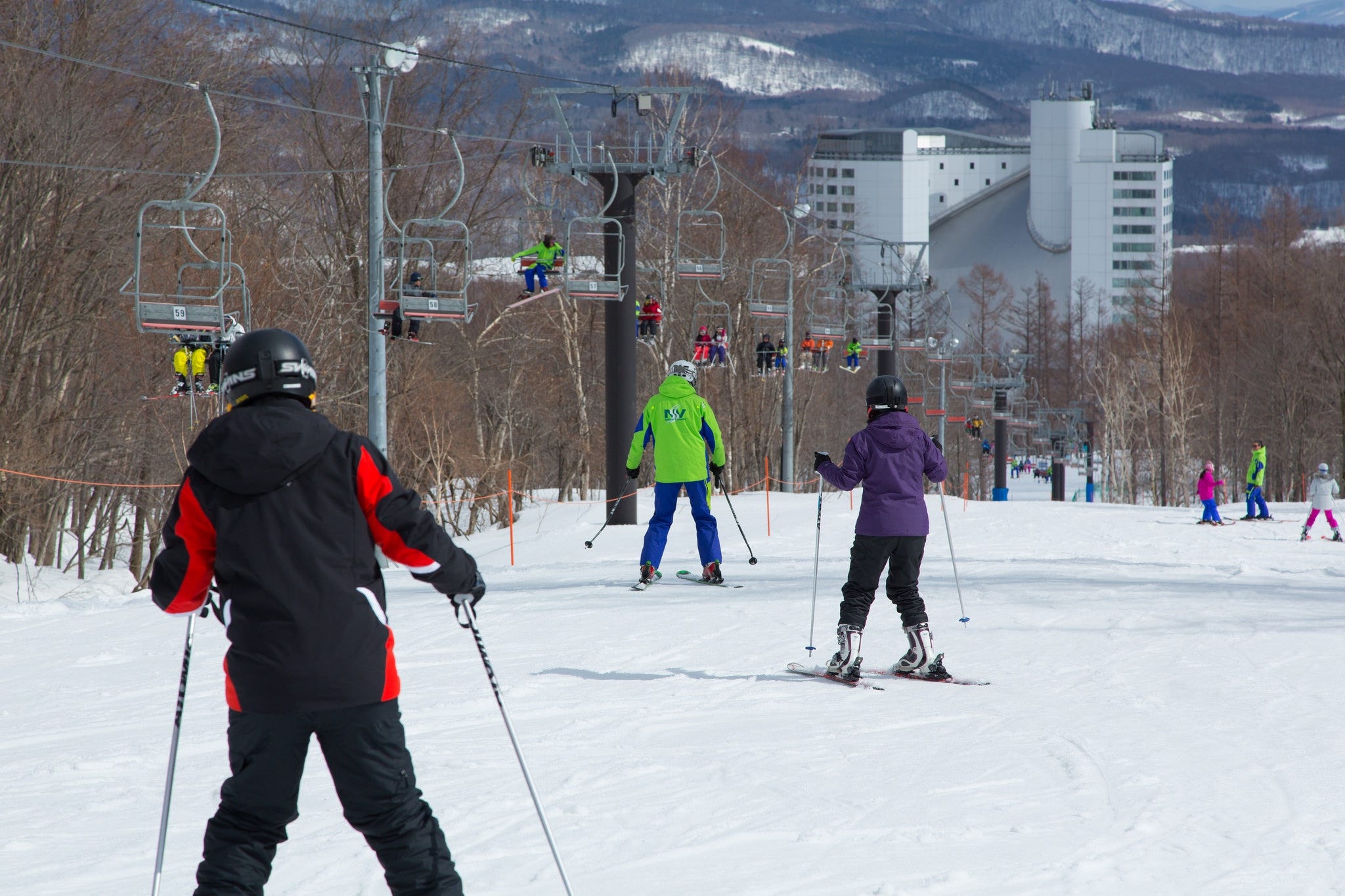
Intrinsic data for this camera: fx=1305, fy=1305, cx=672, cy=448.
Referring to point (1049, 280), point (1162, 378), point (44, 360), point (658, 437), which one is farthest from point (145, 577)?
point (1049, 280)

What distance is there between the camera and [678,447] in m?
10.8

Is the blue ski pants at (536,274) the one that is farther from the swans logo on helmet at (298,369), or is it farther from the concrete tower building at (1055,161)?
the concrete tower building at (1055,161)

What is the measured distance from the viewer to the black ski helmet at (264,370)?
326 centimetres

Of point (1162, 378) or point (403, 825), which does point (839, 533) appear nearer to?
point (403, 825)

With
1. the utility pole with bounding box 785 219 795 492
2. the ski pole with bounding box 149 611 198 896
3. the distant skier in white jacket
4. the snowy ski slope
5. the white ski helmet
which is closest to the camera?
the ski pole with bounding box 149 611 198 896

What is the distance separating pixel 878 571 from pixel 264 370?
180 inches

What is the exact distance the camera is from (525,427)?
41.4 meters

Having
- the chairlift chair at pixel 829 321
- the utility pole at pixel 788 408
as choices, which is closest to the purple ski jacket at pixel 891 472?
the chairlift chair at pixel 829 321

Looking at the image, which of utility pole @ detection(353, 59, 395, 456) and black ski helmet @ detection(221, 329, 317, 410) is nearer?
black ski helmet @ detection(221, 329, 317, 410)

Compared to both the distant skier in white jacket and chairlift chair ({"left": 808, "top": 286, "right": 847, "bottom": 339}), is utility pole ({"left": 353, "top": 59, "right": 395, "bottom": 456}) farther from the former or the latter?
the distant skier in white jacket

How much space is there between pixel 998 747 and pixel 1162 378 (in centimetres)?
5585

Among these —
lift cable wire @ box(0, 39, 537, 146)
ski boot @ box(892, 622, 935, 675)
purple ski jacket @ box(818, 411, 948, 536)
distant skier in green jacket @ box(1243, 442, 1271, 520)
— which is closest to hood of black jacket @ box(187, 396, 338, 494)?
purple ski jacket @ box(818, 411, 948, 536)

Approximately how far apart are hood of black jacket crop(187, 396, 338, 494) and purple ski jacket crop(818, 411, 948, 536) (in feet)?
14.3

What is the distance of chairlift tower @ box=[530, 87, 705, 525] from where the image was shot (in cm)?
1842
